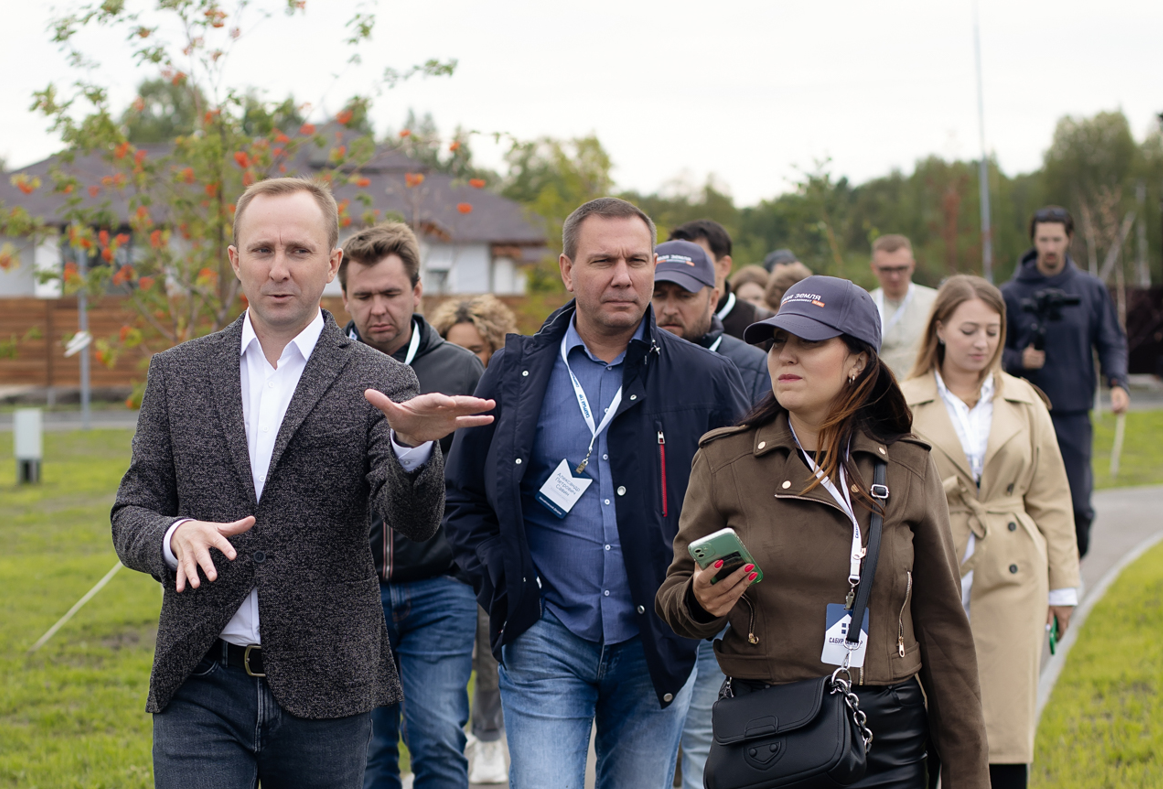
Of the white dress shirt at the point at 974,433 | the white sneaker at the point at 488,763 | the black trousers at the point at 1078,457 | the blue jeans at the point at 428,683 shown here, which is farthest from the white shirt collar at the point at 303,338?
the black trousers at the point at 1078,457

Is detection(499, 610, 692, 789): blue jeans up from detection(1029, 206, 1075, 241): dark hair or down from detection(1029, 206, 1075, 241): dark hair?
down

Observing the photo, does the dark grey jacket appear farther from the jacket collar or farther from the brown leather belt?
the brown leather belt

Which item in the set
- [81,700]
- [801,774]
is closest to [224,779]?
[801,774]

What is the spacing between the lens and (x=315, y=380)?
3.02 metres

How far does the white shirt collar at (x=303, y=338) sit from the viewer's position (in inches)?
122

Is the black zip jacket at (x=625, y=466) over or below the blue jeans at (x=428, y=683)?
over

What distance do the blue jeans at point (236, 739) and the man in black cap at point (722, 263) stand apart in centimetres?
385

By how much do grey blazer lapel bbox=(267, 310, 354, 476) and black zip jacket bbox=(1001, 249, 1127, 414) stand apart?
6.04 metres

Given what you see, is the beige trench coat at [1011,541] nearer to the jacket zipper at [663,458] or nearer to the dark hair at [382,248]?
the jacket zipper at [663,458]

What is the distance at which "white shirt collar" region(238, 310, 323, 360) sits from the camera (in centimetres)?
310

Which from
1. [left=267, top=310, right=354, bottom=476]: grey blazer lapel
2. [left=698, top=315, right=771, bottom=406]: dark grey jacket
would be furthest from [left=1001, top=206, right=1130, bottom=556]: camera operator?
[left=267, top=310, right=354, bottom=476]: grey blazer lapel

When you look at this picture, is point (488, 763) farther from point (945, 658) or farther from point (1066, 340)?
point (1066, 340)

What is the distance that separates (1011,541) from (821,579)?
2128mm

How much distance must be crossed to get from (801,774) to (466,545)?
4.58 ft
